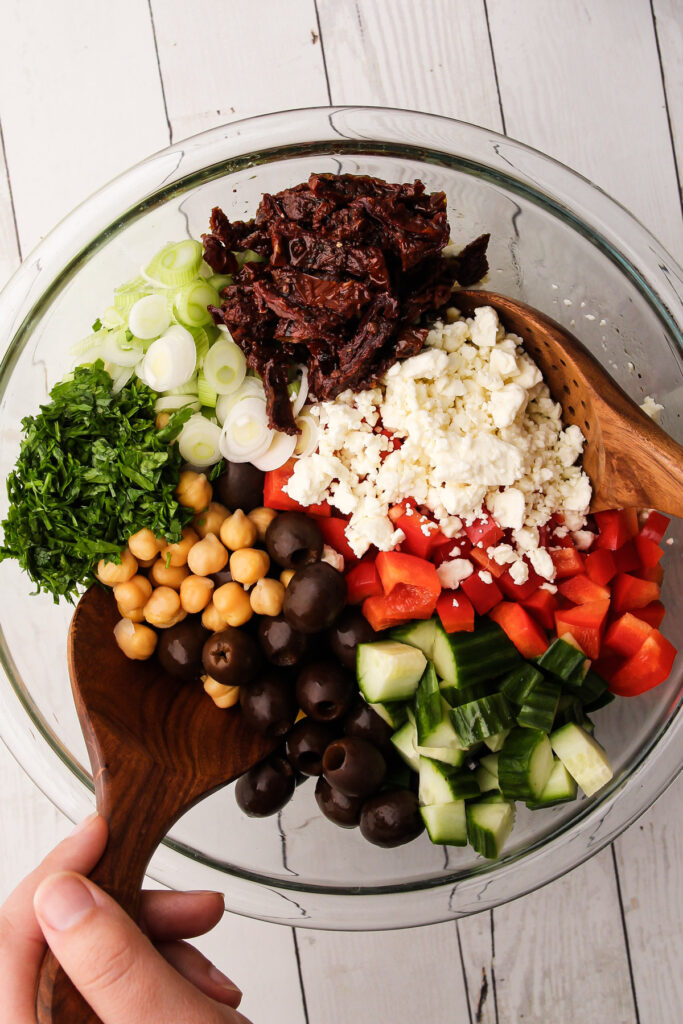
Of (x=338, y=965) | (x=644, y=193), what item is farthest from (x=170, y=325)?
(x=338, y=965)

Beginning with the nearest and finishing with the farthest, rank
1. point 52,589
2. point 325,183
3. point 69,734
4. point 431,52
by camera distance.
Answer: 1. point 325,183
2. point 52,589
3. point 69,734
4. point 431,52

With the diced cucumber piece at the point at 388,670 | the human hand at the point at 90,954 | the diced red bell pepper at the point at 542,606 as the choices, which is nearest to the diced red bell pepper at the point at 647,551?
the diced red bell pepper at the point at 542,606

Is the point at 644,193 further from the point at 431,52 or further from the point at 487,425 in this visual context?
the point at 487,425

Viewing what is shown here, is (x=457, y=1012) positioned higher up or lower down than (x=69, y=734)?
lower down

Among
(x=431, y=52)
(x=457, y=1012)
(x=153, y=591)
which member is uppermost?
(x=431, y=52)

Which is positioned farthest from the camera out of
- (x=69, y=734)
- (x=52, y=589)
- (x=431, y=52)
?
(x=431, y=52)

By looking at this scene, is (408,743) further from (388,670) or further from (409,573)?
(409,573)

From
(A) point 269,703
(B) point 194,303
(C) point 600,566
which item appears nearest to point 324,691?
(A) point 269,703

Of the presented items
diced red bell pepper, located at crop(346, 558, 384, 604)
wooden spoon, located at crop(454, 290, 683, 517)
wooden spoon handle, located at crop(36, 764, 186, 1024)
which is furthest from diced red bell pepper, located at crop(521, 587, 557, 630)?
wooden spoon handle, located at crop(36, 764, 186, 1024)
